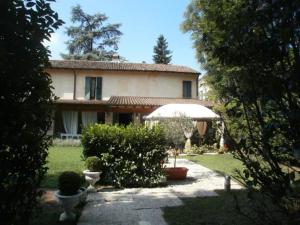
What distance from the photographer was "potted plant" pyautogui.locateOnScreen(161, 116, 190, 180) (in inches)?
469

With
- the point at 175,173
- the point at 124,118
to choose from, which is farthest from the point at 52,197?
the point at 124,118

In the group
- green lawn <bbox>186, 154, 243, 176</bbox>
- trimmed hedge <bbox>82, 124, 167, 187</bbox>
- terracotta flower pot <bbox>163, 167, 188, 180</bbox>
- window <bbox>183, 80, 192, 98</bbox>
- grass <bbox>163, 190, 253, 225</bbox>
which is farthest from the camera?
window <bbox>183, 80, 192, 98</bbox>

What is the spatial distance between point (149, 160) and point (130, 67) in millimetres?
18915

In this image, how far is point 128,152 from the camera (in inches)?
428

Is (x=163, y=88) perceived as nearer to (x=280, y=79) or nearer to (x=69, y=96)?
(x=69, y=96)

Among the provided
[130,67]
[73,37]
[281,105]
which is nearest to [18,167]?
[281,105]

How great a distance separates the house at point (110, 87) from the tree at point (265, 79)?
956 inches

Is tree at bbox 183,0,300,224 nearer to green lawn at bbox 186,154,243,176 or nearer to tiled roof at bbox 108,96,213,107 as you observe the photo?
green lawn at bbox 186,154,243,176

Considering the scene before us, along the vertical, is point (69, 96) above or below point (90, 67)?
below

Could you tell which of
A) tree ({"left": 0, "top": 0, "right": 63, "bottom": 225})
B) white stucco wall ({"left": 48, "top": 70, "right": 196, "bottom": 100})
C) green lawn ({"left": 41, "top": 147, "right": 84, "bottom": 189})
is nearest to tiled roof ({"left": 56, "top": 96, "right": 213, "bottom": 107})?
white stucco wall ({"left": 48, "top": 70, "right": 196, "bottom": 100})

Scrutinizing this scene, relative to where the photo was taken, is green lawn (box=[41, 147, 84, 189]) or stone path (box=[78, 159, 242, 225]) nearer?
stone path (box=[78, 159, 242, 225])

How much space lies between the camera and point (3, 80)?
12.1ft

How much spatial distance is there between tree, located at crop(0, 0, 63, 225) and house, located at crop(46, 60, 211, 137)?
23.1 meters

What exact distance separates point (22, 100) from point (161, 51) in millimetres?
59321
